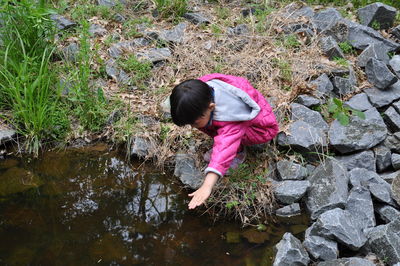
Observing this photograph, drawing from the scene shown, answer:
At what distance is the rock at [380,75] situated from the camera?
4035mm

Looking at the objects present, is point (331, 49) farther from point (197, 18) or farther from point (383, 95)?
point (197, 18)

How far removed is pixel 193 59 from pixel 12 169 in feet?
6.69

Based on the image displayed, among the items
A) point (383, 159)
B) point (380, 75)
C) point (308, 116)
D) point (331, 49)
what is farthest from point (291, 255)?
point (331, 49)

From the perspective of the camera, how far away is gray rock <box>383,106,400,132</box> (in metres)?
3.80

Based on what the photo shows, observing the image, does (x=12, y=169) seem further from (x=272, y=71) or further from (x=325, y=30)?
(x=325, y=30)

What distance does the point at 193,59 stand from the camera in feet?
14.5

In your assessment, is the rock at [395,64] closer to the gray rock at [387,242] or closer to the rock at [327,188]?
the rock at [327,188]

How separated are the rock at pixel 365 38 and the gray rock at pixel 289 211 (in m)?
2.28

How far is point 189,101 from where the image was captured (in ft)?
8.96

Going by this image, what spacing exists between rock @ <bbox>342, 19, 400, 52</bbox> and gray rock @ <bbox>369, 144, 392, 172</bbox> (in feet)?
Answer: 5.00

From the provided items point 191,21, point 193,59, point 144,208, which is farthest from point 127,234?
point 191,21

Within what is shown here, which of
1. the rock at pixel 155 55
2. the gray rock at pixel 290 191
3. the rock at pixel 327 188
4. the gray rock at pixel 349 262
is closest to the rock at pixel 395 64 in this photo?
the rock at pixel 327 188

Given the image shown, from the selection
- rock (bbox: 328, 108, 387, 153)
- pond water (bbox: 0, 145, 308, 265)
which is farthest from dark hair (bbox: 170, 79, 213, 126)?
rock (bbox: 328, 108, 387, 153)

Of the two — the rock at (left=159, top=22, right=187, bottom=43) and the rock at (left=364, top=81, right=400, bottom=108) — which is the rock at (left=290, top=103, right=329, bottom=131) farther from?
the rock at (left=159, top=22, right=187, bottom=43)
